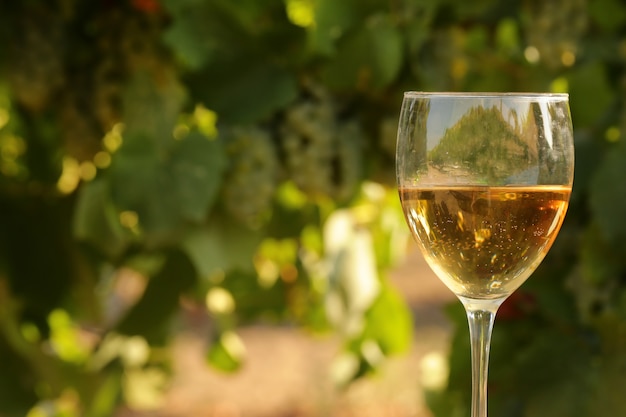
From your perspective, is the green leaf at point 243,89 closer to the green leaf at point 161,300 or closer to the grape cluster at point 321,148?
the grape cluster at point 321,148

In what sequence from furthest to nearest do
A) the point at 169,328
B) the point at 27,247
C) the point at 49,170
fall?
1. the point at 49,170
2. the point at 27,247
3. the point at 169,328

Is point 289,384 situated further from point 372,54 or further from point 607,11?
point 372,54

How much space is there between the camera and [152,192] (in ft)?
4.92

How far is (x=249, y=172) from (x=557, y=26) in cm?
47

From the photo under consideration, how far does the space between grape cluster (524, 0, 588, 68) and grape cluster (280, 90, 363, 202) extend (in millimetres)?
280

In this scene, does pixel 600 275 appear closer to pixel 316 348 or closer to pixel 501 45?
pixel 501 45

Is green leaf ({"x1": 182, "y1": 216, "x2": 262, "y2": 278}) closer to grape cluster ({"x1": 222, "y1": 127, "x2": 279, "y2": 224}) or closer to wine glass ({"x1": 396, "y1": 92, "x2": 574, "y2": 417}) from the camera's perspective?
grape cluster ({"x1": 222, "y1": 127, "x2": 279, "y2": 224})

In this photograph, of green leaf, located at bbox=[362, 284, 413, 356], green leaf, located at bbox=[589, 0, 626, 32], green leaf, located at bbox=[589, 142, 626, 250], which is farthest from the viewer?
green leaf, located at bbox=[362, 284, 413, 356]

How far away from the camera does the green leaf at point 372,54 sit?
150 centimetres

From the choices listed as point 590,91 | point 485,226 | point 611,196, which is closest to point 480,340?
point 485,226

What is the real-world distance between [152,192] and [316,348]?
4808 millimetres

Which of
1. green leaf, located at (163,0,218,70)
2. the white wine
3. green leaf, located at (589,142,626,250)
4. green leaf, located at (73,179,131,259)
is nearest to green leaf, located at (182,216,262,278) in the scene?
green leaf, located at (73,179,131,259)

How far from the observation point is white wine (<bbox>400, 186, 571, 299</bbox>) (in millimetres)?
971

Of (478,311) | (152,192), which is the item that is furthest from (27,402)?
(478,311)
